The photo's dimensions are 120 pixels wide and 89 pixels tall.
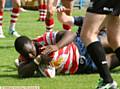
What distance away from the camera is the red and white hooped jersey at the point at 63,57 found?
627 centimetres

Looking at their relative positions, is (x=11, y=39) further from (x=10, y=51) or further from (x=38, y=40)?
(x=38, y=40)

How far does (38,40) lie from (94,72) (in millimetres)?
827

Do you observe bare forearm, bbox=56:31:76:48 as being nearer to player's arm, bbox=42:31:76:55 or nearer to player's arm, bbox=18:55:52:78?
player's arm, bbox=42:31:76:55

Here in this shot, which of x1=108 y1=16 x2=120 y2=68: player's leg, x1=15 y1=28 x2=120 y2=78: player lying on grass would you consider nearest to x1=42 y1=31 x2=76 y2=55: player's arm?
x1=15 y1=28 x2=120 y2=78: player lying on grass

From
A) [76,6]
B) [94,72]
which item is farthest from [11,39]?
[76,6]

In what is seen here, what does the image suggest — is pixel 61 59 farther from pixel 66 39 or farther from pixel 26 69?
pixel 26 69

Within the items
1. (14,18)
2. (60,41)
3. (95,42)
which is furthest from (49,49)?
(14,18)

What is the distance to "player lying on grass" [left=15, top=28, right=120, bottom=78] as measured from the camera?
239 inches

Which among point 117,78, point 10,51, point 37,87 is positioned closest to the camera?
point 37,87

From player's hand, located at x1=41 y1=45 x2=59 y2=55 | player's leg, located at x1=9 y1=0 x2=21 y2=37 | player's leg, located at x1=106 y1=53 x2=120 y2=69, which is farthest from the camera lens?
player's leg, located at x1=9 y1=0 x2=21 y2=37

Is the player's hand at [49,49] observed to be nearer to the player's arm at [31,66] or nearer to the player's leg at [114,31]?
the player's arm at [31,66]

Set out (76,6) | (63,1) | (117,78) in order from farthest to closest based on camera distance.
Result: (76,6) → (63,1) → (117,78)

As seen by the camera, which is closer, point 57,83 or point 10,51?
point 57,83

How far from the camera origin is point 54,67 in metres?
6.28
